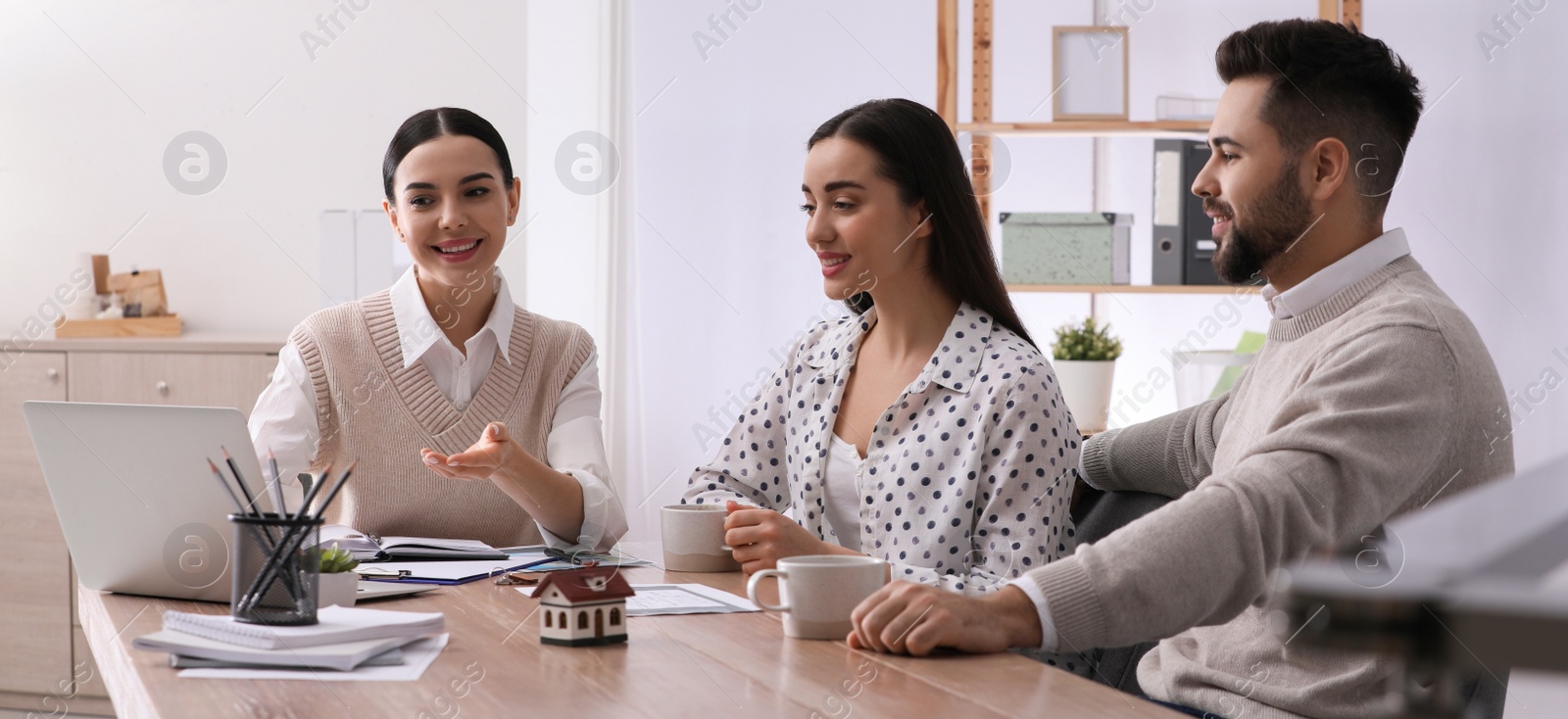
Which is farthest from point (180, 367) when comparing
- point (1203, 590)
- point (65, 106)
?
point (1203, 590)

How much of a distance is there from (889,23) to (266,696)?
3.18m

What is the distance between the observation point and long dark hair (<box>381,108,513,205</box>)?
213 centimetres

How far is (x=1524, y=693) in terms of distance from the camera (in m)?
3.15

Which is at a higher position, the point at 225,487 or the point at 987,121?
the point at 987,121

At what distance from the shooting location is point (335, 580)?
1293 mm

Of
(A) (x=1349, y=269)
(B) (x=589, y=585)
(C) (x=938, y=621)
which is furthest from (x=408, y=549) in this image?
(A) (x=1349, y=269)

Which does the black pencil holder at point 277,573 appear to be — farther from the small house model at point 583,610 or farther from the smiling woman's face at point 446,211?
the smiling woman's face at point 446,211

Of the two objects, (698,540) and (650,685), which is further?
(698,540)

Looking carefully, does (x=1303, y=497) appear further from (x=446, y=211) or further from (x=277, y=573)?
(x=446, y=211)

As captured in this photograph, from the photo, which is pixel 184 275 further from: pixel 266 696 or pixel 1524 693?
pixel 1524 693

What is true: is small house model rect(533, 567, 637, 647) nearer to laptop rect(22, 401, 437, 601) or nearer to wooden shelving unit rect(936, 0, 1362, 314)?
laptop rect(22, 401, 437, 601)

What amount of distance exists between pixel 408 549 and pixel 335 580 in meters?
0.40

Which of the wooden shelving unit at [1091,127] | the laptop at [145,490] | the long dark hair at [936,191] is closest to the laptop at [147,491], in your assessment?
the laptop at [145,490]

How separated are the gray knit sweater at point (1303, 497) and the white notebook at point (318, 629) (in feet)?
1.87
